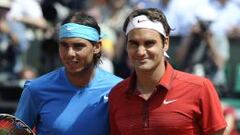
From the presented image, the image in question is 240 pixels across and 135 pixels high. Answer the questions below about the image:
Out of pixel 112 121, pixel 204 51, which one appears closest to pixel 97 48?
pixel 112 121

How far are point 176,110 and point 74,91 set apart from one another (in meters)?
0.78

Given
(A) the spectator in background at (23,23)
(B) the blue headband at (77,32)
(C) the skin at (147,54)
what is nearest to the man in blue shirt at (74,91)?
(B) the blue headband at (77,32)

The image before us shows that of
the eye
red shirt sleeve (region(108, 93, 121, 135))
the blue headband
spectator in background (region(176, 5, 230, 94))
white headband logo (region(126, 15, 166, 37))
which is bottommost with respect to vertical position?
spectator in background (region(176, 5, 230, 94))

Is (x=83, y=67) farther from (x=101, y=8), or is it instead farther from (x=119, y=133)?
(x=101, y=8)

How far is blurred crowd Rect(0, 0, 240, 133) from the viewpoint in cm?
873

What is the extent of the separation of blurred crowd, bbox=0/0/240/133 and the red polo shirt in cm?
438

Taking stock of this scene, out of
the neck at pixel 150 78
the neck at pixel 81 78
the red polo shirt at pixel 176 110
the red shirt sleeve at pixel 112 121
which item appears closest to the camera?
the red polo shirt at pixel 176 110

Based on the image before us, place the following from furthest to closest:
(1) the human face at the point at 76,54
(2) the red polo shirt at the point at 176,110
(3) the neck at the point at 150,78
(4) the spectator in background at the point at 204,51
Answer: (4) the spectator in background at the point at 204,51
(1) the human face at the point at 76,54
(3) the neck at the point at 150,78
(2) the red polo shirt at the point at 176,110

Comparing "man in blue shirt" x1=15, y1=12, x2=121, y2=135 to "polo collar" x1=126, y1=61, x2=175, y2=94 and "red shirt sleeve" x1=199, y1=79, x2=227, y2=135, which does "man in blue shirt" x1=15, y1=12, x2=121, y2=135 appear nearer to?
"polo collar" x1=126, y1=61, x2=175, y2=94

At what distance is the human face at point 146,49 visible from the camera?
12.5 ft

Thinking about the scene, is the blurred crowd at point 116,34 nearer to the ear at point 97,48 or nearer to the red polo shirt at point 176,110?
the ear at point 97,48

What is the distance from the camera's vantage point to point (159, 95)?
12.7ft

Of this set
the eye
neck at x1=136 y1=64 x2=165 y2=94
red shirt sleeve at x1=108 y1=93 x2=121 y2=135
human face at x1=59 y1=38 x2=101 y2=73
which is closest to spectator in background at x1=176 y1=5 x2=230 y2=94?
human face at x1=59 y1=38 x2=101 y2=73

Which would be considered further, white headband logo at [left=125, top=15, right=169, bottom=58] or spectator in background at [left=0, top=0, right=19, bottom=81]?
spectator in background at [left=0, top=0, right=19, bottom=81]
